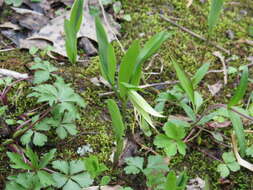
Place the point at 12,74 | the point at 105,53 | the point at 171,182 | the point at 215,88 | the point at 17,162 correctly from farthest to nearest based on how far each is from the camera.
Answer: the point at 215,88, the point at 12,74, the point at 105,53, the point at 17,162, the point at 171,182

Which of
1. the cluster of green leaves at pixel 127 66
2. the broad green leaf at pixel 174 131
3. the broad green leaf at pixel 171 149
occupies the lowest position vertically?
the broad green leaf at pixel 171 149

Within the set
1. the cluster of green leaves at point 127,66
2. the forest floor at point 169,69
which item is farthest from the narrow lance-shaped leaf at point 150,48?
the forest floor at point 169,69

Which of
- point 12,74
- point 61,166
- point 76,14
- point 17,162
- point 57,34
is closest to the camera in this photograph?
point 17,162

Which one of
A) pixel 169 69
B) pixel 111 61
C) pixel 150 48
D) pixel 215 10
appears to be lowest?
pixel 169 69

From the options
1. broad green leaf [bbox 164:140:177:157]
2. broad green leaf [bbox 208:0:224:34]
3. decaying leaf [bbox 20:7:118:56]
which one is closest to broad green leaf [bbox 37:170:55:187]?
broad green leaf [bbox 164:140:177:157]

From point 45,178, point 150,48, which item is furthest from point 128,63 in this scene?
point 45,178

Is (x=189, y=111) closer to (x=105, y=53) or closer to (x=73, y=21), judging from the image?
(x=105, y=53)

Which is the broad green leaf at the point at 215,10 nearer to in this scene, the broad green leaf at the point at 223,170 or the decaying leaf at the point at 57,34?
the decaying leaf at the point at 57,34
